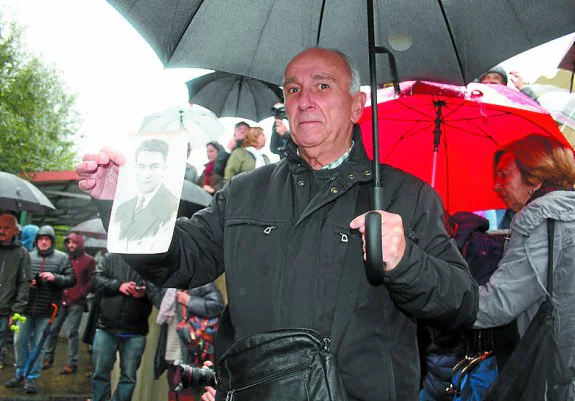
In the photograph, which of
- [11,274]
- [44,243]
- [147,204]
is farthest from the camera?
[44,243]

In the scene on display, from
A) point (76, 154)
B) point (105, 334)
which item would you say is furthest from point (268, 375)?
point (76, 154)

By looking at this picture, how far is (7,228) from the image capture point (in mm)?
9203

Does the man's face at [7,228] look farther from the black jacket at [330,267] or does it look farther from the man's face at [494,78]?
the black jacket at [330,267]

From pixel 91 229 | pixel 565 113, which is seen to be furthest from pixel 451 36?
pixel 91 229

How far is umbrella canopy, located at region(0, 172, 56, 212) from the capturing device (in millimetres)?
9258

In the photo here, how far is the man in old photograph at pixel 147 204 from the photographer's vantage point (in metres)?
2.20

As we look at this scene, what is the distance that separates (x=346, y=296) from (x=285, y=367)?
1.15 ft

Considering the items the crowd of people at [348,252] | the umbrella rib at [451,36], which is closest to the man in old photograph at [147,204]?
the crowd of people at [348,252]

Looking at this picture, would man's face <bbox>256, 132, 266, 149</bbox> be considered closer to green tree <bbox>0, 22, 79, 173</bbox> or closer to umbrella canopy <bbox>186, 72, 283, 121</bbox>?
umbrella canopy <bbox>186, 72, 283, 121</bbox>

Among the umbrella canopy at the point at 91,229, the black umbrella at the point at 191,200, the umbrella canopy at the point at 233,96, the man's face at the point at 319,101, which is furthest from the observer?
the umbrella canopy at the point at 91,229

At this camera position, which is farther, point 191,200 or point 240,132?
point 240,132

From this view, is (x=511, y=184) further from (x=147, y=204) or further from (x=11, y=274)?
(x=11, y=274)

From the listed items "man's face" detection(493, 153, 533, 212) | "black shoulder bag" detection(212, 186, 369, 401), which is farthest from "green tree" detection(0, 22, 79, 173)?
"black shoulder bag" detection(212, 186, 369, 401)

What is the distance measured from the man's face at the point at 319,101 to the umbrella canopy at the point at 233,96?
7.33 meters
